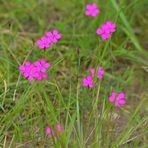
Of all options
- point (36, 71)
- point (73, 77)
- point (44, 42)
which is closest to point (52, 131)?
point (36, 71)

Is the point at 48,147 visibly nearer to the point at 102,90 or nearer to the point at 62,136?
the point at 62,136

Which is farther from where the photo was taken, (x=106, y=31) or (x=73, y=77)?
(x=73, y=77)

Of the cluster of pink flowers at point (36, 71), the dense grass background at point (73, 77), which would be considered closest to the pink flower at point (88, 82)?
the dense grass background at point (73, 77)

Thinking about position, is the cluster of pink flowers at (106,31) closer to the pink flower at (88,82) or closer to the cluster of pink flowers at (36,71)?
the pink flower at (88,82)

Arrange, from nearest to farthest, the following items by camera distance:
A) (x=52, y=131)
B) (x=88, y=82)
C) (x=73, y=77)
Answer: (x=52, y=131) < (x=88, y=82) < (x=73, y=77)

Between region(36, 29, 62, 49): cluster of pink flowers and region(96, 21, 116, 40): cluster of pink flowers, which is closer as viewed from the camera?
region(36, 29, 62, 49): cluster of pink flowers

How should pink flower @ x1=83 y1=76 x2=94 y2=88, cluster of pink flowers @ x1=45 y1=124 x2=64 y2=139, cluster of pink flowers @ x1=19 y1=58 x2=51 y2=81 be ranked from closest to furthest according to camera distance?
cluster of pink flowers @ x1=45 y1=124 x2=64 y2=139 → cluster of pink flowers @ x1=19 y1=58 x2=51 y2=81 → pink flower @ x1=83 y1=76 x2=94 y2=88

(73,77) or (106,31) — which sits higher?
(106,31)

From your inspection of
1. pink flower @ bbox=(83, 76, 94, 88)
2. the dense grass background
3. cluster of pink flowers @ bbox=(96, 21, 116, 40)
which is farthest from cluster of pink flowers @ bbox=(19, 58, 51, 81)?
cluster of pink flowers @ bbox=(96, 21, 116, 40)

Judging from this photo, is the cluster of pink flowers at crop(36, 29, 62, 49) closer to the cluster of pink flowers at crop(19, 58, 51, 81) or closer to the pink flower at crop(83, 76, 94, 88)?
the cluster of pink flowers at crop(19, 58, 51, 81)

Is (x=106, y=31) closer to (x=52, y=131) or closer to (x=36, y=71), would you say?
(x=36, y=71)
